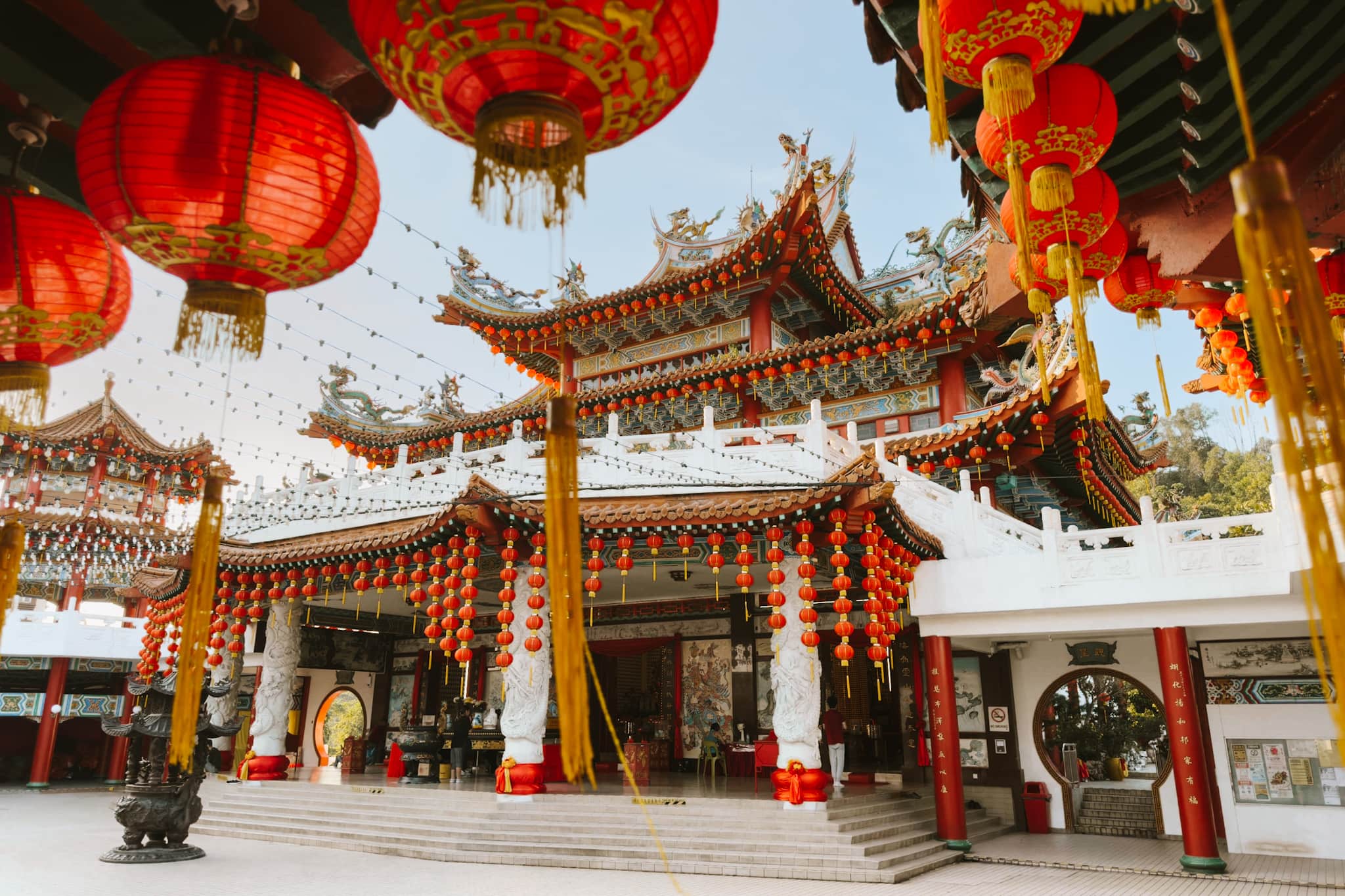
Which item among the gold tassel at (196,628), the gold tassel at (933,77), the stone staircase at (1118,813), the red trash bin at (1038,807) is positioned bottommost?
the stone staircase at (1118,813)

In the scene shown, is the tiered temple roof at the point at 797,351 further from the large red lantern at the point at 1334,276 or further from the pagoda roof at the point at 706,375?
the large red lantern at the point at 1334,276

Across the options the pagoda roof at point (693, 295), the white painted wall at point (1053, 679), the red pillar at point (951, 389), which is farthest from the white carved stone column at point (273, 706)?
the red pillar at point (951, 389)

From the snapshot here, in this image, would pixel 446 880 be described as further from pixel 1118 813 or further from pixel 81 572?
pixel 81 572

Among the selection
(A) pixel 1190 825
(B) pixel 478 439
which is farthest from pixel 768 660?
(B) pixel 478 439

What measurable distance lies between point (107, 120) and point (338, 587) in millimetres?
11617

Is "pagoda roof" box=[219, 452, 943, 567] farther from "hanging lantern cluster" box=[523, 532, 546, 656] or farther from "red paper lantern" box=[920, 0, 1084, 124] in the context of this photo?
"red paper lantern" box=[920, 0, 1084, 124]

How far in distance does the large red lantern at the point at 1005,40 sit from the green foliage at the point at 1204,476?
96.5 ft

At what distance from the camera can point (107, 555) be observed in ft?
66.4

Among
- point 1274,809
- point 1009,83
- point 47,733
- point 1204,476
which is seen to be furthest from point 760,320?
point 1204,476

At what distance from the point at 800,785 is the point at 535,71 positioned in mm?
8863

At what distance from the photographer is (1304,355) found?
1.33 metres

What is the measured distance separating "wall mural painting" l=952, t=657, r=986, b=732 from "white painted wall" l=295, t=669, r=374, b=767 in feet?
37.0

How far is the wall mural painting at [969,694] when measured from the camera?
1173 cm

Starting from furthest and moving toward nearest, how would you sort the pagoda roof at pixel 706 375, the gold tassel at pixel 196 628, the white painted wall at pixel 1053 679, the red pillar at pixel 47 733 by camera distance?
1. the red pillar at pixel 47 733
2. the pagoda roof at pixel 706 375
3. the white painted wall at pixel 1053 679
4. the gold tassel at pixel 196 628
